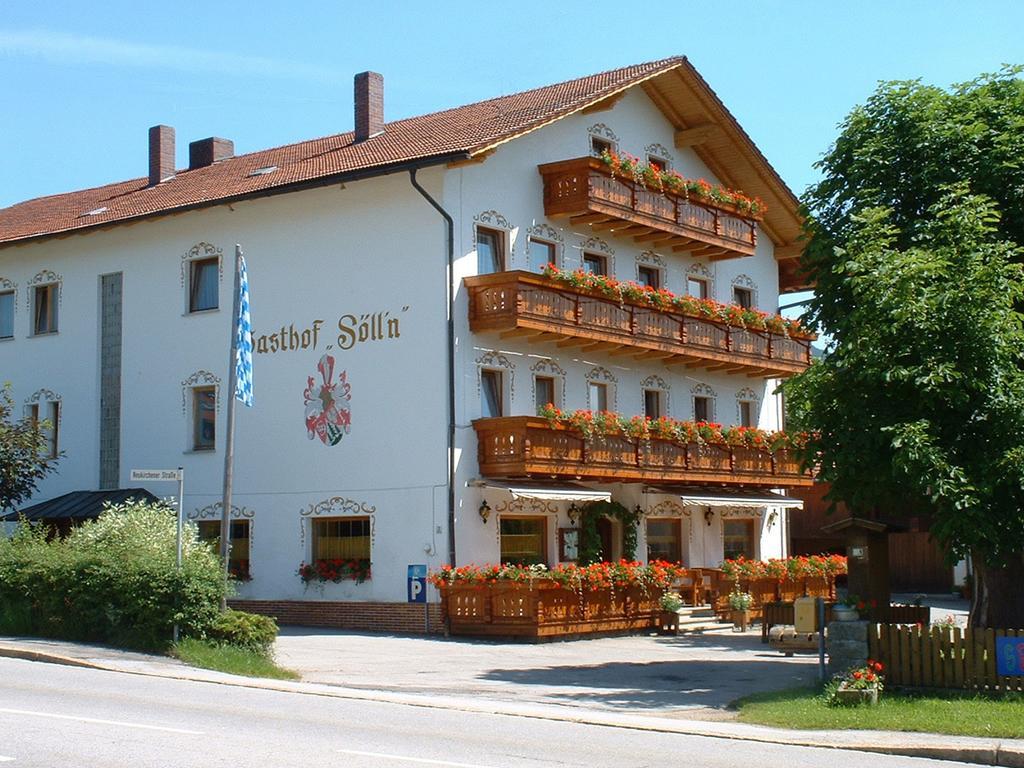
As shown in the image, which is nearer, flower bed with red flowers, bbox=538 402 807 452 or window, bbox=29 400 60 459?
flower bed with red flowers, bbox=538 402 807 452

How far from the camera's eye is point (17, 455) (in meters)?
A: 31.2

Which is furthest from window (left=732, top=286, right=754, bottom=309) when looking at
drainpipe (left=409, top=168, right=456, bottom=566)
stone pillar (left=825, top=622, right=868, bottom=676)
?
stone pillar (left=825, top=622, right=868, bottom=676)

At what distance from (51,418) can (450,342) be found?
12.5 metres

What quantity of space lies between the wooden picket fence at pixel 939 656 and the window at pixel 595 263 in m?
16.7

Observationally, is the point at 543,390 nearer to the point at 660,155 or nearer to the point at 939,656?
the point at 660,155

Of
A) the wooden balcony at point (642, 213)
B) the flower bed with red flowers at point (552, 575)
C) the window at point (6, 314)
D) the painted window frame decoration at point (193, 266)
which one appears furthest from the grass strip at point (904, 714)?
the window at point (6, 314)

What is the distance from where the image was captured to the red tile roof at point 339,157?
1155 inches

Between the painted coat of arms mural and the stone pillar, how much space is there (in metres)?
14.4

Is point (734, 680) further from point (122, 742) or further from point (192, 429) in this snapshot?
point (192, 429)

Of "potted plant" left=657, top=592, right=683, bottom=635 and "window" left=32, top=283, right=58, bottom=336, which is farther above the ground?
"window" left=32, top=283, right=58, bottom=336

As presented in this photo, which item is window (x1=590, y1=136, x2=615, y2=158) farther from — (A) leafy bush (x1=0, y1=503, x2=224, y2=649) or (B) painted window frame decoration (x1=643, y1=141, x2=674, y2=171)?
(A) leafy bush (x1=0, y1=503, x2=224, y2=649)

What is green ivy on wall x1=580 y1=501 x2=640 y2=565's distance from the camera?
3153 centimetres

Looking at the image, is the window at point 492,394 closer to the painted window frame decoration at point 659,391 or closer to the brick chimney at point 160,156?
the painted window frame decoration at point 659,391

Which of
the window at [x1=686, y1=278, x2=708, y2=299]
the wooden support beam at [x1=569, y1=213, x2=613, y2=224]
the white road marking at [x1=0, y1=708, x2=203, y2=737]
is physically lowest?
the white road marking at [x1=0, y1=708, x2=203, y2=737]
